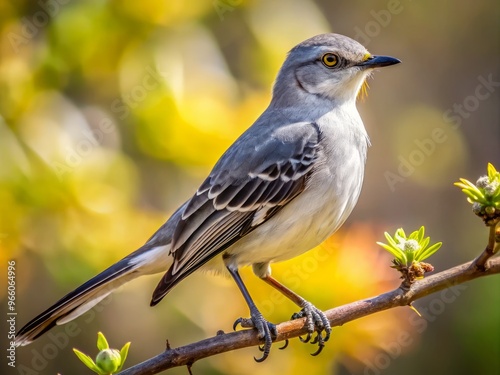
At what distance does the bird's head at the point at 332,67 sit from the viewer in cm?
508

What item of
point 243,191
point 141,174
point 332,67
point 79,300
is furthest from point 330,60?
point 79,300

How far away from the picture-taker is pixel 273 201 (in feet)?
15.4

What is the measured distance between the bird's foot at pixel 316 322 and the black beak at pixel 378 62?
1546 mm

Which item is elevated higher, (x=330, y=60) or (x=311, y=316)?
(x=330, y=60)

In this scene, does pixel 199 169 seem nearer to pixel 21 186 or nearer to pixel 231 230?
pixel 231 230

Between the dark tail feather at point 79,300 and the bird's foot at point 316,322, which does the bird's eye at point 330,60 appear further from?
the dark tail feather at point 79,300

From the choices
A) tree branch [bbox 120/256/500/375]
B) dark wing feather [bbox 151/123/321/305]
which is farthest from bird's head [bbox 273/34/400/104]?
tree branch [bbox 120/256/500/375]

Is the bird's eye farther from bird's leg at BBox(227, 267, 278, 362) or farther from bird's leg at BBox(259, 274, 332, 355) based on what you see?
bird's leg at BBox(227, 267, 278, 362)

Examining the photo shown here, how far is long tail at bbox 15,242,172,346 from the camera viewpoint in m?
4.48

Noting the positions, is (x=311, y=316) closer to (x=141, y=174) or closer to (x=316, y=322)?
(x=316, y=322)

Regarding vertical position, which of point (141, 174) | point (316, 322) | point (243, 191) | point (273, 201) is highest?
point (141, 174)

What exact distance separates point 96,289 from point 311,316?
1286mm

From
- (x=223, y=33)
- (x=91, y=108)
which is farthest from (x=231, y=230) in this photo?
(x=223, y=33)

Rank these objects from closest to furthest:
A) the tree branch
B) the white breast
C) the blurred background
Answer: the tree branch, the white breast, the blurred background
